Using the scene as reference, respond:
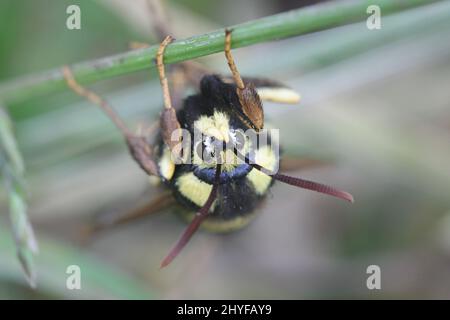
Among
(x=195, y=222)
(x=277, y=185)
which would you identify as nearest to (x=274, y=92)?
(x=195, y=222)

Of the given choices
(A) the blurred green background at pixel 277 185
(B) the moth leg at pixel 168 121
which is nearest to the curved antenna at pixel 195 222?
(B) the moth leg at pixel 168 121

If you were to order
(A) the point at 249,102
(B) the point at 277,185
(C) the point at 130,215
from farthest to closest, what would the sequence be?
(B) the point at 277,185 < (C) the point at 130,215 < (A) the point at 249,102

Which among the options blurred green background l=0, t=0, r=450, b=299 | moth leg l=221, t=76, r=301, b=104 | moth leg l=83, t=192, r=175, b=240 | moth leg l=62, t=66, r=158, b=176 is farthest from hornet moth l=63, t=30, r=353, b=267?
blurred green background l=0, t=0, r=450, b=299

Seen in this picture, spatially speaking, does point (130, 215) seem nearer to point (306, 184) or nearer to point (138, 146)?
point (138, 146)

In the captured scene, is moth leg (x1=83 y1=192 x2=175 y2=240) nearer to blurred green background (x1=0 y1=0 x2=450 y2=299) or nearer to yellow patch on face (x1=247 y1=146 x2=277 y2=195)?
blurred green background (x1=0 y1=0 x2=450 y2=299)
